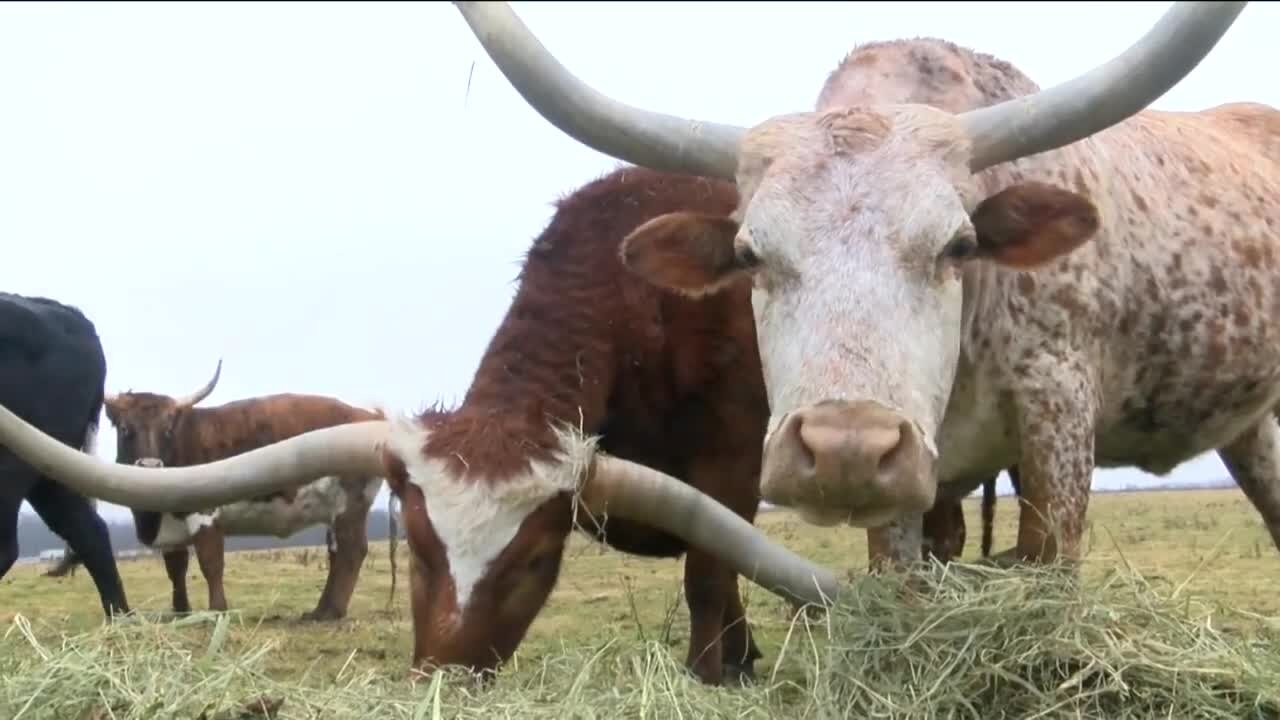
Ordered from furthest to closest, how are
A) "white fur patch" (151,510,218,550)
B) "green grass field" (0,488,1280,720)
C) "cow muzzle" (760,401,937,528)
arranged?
"white fur patch" (151,510,218,550), "green grass field" (0,488,1280,720), "cow muzzle" (760,401,937,528)

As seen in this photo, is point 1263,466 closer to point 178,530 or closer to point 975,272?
point 975,272

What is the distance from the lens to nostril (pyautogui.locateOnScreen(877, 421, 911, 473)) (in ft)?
9.23

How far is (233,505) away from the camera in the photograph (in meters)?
9.65

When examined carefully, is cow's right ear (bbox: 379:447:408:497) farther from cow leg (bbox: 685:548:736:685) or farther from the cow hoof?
the cow hoof

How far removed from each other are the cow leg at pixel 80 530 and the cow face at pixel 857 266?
4846 mm

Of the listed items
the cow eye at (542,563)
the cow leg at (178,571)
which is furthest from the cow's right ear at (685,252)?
the cow leg at (178,571)

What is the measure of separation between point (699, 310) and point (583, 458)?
1.24 meters

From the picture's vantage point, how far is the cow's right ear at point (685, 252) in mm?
3762

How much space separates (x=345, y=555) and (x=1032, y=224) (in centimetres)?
718

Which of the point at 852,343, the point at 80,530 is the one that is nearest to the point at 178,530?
the point at 80,530

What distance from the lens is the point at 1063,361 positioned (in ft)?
13.0

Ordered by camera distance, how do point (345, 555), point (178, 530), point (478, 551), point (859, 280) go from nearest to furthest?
point (859, 280) → point (478, 551) → point (178, 530) → point (345, 555)

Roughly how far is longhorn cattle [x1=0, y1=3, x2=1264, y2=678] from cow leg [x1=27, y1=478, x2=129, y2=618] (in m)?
3.28

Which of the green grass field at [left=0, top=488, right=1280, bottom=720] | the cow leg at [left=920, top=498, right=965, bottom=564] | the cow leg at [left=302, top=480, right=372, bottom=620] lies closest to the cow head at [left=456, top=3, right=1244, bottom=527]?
the green grass field at [left=0, top=488, right=1280, bottom=720]
